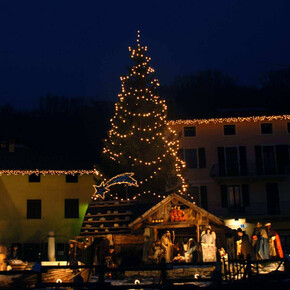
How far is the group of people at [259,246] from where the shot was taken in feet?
66.7

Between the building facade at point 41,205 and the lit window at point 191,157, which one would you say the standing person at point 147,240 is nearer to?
the building facade at point 41,205

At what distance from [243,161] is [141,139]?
11.9m

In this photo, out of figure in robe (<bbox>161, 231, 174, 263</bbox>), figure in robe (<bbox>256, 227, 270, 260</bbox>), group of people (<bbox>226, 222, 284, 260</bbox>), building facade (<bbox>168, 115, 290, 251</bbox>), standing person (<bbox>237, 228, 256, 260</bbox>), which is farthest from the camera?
building facade (<bbox>168, 115, 290, 251</bbox>)

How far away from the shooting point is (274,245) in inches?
843

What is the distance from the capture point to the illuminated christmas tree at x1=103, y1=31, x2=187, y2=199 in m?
30.3

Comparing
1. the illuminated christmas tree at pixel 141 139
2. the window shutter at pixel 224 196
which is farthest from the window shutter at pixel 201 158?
the illuminated christmas tree at pixel 141 139

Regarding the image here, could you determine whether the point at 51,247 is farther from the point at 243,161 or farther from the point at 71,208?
the point at 243,161

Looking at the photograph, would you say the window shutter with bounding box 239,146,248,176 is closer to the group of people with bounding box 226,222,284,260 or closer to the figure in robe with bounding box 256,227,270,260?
the group of people with bounding box 226,222,284,260

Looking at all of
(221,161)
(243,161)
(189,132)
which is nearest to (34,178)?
(189,132)

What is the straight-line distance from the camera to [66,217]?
36.0 meters

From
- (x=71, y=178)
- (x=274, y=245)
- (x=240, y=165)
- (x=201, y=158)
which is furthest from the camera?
(x=201, y=158)

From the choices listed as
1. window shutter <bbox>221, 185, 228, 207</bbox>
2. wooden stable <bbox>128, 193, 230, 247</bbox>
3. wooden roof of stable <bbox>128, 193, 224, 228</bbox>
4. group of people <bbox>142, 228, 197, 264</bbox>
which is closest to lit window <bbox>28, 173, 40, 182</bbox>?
window shutter <bbox>221, 185, 228, 207</bbox>

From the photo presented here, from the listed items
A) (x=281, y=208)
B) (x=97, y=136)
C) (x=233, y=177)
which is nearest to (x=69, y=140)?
(x=97, y=136)

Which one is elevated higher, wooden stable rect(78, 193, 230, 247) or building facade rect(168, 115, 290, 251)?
building facade rect(168, 115, 290, 251)
